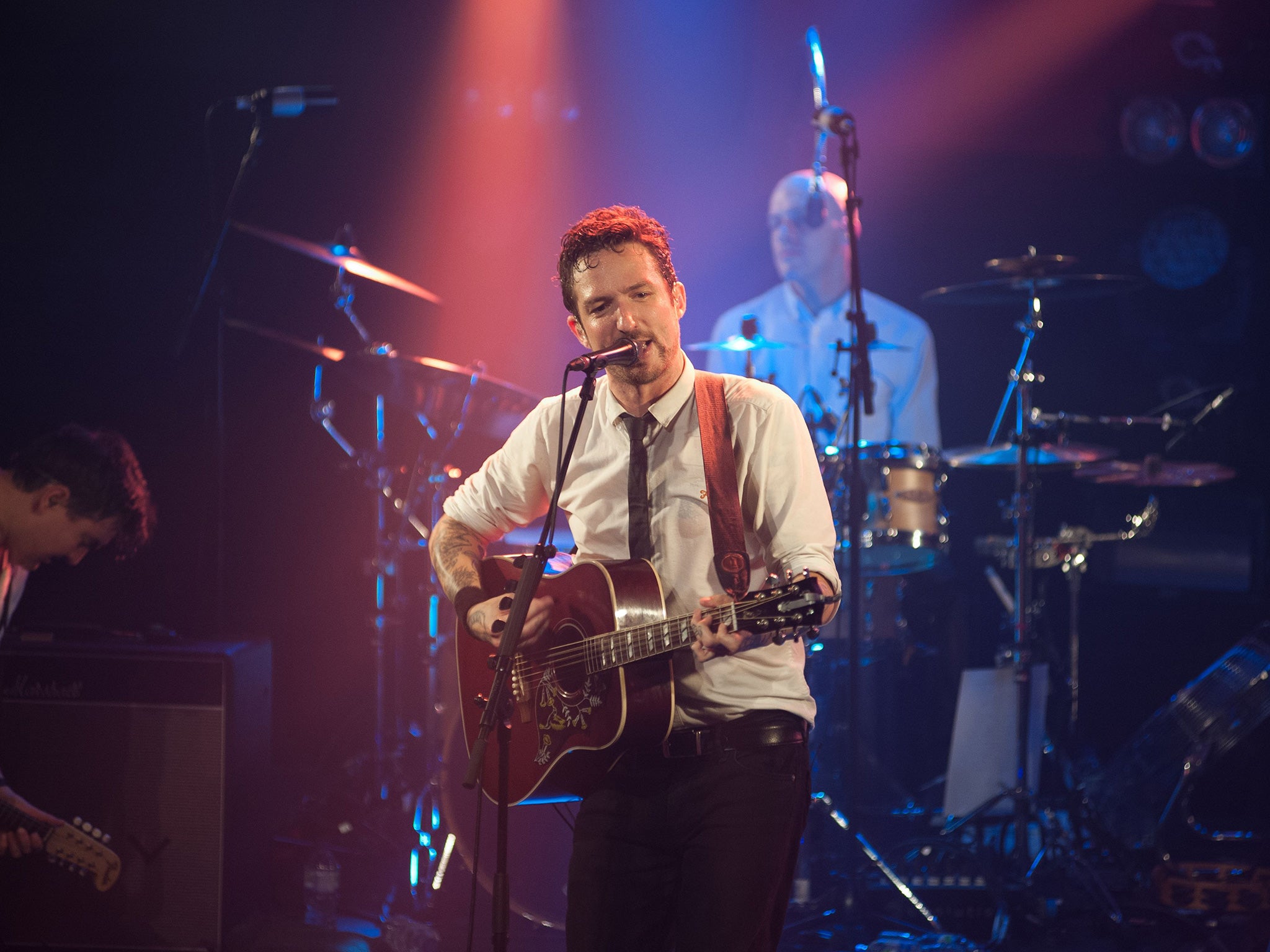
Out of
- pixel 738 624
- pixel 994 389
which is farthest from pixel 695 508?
pixel 994 389

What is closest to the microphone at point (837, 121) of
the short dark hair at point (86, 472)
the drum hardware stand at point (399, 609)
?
the drum hardware stand at point (399, 609)

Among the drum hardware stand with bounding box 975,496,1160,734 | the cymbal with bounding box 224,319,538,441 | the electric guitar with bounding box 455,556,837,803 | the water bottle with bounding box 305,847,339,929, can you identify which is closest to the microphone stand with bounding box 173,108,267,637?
the cymbal with bounding box 224,319,538,441

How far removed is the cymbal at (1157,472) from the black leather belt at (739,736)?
371cm

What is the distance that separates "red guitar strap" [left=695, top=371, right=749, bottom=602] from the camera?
244cm

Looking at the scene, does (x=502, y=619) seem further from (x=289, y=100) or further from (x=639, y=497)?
(x=289, y=100)

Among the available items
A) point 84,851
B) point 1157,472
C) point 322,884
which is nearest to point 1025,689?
point 1157,472

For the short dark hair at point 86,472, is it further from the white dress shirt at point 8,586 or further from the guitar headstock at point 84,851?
the guitar headstock at point 84,851

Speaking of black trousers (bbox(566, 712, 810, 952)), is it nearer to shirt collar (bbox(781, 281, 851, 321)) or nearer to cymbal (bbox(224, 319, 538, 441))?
cymbal (bbox(224, 319, 538, 441))

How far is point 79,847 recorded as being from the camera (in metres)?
3.80

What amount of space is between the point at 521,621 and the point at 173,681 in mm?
2435

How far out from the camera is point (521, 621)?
2418mm

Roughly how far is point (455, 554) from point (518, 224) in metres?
4.24

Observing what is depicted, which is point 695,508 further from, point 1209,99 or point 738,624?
point 1209,99

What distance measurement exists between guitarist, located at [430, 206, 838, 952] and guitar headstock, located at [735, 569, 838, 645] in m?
0.04
